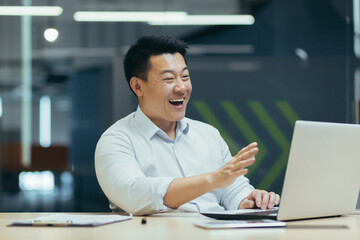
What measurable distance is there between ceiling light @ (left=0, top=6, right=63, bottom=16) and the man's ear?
101 inches

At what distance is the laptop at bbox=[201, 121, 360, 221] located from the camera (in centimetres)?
169

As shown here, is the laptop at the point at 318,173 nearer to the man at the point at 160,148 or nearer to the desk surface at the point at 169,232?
the desk surface at the point at 169,232

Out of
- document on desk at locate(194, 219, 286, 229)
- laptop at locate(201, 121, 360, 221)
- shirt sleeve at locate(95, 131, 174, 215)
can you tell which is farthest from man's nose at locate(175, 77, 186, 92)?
document on desk at locate(194, 219, 286, 229)

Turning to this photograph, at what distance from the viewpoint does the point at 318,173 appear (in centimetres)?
178

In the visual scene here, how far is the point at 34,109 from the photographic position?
5078 millimetres

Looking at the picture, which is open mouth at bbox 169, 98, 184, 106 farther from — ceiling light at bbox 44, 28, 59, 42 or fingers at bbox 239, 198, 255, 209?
ceiling light at bbox 44, 28, 59, 42

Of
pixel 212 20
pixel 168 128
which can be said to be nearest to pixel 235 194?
pixel 168 128

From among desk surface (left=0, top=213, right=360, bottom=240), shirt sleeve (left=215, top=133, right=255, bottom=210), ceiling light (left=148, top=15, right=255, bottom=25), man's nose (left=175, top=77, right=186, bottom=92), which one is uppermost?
ceiling light (left=148, top=15, right=255, bottom=25)

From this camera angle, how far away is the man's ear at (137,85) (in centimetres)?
273

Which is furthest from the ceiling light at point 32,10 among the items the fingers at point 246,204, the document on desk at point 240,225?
the document on desk at point 240,225

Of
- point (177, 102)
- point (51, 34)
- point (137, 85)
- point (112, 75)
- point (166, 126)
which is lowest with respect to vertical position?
point (166, 126)

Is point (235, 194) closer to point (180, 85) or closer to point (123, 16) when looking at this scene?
point (180, 85)

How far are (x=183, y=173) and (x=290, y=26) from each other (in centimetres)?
297

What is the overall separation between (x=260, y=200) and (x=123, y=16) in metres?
3.17
